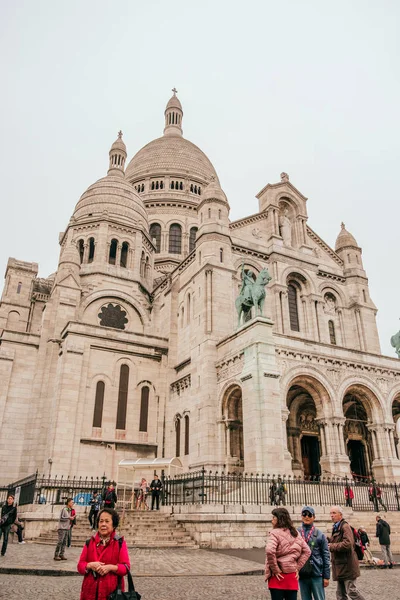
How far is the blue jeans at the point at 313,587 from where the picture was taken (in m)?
6.19

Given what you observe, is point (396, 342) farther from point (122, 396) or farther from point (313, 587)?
point (313, 587)

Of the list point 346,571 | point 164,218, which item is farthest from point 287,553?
point 164,218

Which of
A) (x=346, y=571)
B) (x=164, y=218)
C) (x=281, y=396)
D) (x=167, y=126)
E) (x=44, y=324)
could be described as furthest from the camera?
(x=167, y=126)

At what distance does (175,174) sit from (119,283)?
2291cm

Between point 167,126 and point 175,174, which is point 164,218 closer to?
point 175,174

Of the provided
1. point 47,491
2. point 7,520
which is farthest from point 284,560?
point 47,491

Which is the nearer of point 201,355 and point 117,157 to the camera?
point 201,355

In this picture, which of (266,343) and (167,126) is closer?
(266,343)

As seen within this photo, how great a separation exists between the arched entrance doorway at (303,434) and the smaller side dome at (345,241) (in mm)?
14791

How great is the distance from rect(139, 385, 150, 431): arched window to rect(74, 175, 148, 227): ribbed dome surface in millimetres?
15075

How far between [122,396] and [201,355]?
652 cm

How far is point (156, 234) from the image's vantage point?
4922cm

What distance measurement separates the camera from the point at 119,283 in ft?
118

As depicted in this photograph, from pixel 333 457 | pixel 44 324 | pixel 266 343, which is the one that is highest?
pixel 44 324
